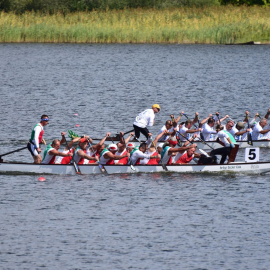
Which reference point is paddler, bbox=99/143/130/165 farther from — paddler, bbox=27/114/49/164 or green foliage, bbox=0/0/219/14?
green foliage, bbox=0/0/219/14

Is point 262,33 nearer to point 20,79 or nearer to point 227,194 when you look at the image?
point 20,79

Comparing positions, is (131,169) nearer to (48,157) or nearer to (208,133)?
(48,157)

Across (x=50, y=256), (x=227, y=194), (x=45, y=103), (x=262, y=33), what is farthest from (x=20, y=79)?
(x=50, y=256)

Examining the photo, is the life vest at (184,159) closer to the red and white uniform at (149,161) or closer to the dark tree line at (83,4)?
the red and white uniform at (149,161)

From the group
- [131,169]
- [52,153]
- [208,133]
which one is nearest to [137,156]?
[131,169]

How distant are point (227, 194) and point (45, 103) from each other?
21.6 meters

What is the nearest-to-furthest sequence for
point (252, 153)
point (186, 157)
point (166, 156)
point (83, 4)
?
point (252, 153)
point (166, 156)
point (186, 157)
point (83, 4)

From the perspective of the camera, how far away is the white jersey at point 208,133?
1219 inches

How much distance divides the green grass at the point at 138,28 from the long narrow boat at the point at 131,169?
35080mm

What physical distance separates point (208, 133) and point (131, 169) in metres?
6.09

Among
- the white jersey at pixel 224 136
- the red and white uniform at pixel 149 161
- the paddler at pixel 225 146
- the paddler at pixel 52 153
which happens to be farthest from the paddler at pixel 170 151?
the paddler at pixel 52 153

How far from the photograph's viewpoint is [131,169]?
26109 millimetres

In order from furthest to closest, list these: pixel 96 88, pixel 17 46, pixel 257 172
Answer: pixel 17 46 < pixel 96 88 < pixel 257 172

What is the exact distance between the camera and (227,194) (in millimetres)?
23953
